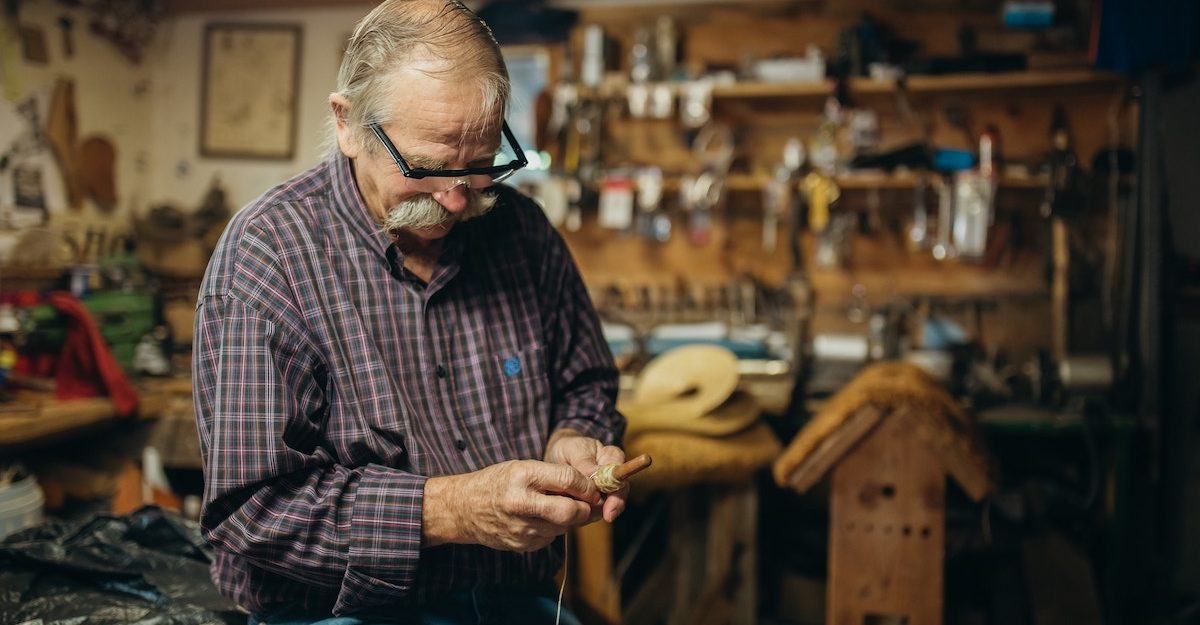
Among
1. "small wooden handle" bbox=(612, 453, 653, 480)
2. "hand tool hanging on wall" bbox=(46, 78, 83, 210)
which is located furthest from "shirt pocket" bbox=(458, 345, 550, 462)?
"hand tool hanging on wall" bbox=(46, 78, 83, 210)

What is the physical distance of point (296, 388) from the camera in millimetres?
1568

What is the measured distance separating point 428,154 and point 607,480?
615 mm

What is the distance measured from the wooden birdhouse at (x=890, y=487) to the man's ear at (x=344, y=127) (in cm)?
146

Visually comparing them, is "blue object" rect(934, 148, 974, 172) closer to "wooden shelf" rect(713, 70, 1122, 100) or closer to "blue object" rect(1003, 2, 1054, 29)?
"wooden shelf" rect(713, 70, 1122, 100)

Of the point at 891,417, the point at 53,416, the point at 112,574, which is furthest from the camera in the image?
the point at 53,416

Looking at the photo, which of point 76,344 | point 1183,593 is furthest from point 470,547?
point 1183,593

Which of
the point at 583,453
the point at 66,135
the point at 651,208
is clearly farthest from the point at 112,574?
the point at 66,135

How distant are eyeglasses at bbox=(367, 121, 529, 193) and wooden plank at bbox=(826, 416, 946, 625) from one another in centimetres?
135

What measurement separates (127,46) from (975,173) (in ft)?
13.4

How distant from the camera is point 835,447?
2.56 m

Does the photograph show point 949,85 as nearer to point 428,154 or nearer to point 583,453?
point 583,453

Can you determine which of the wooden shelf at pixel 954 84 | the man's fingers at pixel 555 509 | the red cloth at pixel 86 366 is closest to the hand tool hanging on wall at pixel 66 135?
the red cloth at pixel 86 366

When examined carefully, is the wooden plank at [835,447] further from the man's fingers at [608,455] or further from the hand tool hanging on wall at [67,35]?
the hand tool hanging on wall at [67,35]

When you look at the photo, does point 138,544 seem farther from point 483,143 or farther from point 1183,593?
point 1183,593
